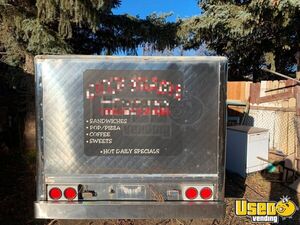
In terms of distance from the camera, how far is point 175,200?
368 cm

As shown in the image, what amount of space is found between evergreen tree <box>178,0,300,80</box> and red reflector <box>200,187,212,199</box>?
5043 millimetres

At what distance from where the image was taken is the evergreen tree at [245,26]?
784cm

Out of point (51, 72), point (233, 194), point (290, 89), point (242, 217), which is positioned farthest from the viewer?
point (290, 89)

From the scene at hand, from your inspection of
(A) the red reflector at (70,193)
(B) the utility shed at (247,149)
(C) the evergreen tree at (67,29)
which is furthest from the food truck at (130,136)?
(B) the utility shed at (247,149)

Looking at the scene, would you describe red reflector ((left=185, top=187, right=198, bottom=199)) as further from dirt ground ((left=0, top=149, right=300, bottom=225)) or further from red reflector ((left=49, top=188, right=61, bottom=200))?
dirt ground ((left=0, top=149, right=300, bottom=225))

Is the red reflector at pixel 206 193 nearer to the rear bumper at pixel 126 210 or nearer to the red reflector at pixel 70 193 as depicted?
the rear bumper at pixel 126 210

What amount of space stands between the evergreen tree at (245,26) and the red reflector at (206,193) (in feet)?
16.5

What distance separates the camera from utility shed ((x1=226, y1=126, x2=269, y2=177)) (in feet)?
28.2

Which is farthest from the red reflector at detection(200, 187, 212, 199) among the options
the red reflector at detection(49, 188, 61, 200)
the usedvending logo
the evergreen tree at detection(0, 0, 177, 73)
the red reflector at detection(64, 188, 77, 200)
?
the evergreen tree at detection(0, 0, 177, 73)

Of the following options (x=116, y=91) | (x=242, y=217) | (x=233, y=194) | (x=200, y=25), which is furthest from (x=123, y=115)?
(x=200, y=25)

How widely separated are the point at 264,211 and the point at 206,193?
104 inches

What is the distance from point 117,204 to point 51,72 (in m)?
1.62

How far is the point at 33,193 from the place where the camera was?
267 inches

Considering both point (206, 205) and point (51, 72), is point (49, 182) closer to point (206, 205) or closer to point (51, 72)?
point (51, 72)
